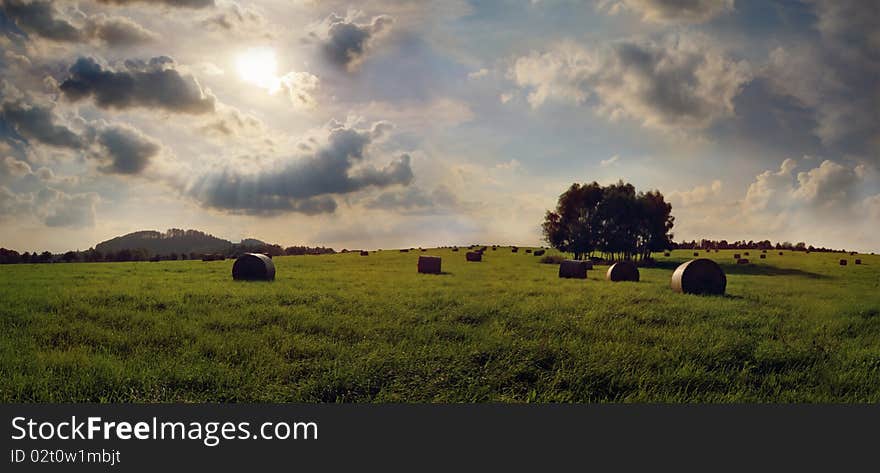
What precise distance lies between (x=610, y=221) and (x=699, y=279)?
37.0m

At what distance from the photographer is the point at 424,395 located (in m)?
6.81

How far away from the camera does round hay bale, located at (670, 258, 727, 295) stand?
61.5 ft

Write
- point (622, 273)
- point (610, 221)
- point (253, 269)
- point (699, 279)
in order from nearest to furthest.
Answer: point (699, 279)
point (253, 269)
point (622, 273)
point (610, 221)

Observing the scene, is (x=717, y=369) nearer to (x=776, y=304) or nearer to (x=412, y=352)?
(x=412, y=352)

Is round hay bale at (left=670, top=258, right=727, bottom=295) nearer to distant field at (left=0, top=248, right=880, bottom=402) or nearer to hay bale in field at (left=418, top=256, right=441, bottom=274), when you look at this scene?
distant field at (left=0, top=248, right=880, bottom=402)

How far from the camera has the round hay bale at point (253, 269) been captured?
70.5ft

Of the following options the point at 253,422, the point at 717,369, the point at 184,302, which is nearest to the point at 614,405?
the point at 717,369

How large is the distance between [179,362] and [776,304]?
17.8 metres

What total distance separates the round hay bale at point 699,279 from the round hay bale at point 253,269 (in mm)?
17378

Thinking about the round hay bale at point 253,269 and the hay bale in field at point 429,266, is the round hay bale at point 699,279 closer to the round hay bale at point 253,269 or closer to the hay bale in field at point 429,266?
the hay bale in field at point 429,266

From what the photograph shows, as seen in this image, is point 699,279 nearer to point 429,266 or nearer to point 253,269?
point 429,266

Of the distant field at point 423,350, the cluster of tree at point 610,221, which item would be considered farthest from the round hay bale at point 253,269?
the cluster of tree at point 610,221

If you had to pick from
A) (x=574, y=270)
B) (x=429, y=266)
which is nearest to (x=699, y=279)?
(x=574, y=270)

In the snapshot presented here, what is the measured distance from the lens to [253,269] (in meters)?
21.7
